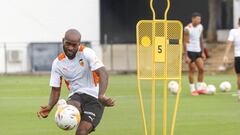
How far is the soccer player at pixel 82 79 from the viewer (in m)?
11.7

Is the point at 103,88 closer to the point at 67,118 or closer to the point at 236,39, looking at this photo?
the point at 67,118

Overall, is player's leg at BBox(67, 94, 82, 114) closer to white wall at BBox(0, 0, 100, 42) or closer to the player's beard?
the player's beard

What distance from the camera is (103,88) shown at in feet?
38.2

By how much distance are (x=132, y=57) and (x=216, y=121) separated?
31231 millimetres

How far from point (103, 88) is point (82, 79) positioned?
1.99 ft

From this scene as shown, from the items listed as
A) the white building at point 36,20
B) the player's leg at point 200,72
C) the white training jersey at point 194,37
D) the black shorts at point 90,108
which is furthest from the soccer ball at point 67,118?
the white building at point 36,20

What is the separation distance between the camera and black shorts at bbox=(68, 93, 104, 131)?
11945 mm

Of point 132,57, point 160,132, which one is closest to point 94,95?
point 160,132

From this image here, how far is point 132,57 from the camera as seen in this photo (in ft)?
157

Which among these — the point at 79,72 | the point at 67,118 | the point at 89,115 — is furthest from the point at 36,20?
the point at 67,118

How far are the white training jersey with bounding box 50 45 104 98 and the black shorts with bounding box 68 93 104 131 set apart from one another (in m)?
0.08

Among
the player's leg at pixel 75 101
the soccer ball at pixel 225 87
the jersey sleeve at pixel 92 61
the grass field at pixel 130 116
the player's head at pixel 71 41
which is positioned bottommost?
the grass field at pixel 130 116

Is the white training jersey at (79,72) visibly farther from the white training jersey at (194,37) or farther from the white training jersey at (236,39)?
the white training jersey at (194,37)

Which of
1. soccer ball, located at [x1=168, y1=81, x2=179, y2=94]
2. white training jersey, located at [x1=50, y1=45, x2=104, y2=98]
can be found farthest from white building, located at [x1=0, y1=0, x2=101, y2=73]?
white training jersey, located at [x1=50, y1=45, x2=104, y2=98]
